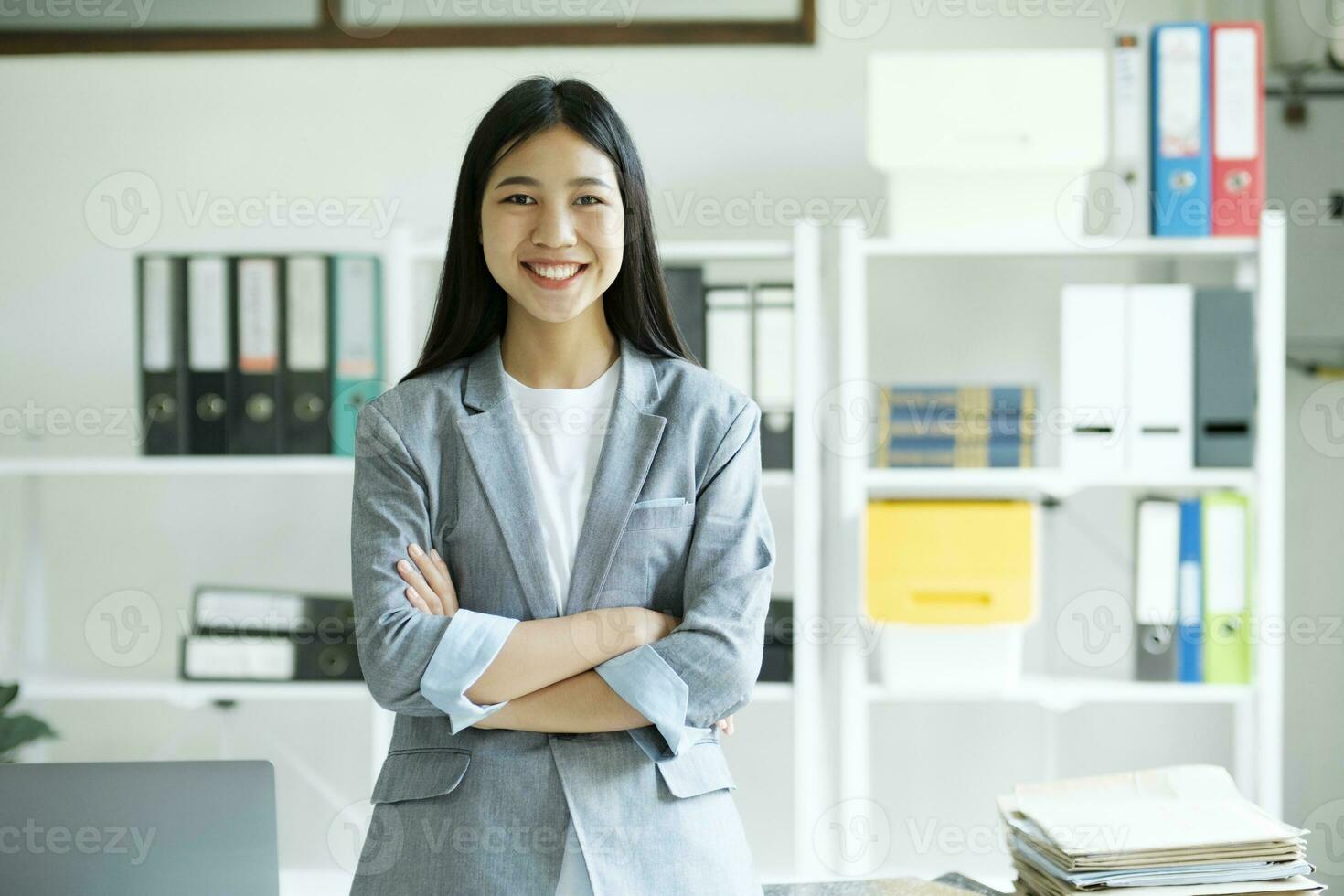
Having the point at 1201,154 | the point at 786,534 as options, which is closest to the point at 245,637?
the point at 786,534

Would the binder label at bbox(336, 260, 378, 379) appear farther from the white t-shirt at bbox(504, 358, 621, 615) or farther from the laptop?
the laptop

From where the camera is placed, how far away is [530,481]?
1215mm

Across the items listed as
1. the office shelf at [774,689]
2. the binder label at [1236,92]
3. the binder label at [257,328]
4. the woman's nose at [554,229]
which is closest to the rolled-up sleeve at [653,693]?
the woman's nose at [554,229]

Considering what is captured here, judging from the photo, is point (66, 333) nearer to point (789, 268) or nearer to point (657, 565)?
point (789, 268)

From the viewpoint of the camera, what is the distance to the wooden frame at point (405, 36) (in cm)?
253

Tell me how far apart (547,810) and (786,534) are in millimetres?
1473

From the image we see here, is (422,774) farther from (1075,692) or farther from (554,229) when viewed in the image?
(1075,692)

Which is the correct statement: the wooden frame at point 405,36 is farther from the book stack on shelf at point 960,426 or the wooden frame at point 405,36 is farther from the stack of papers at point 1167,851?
the stack of papers at point 1167,851

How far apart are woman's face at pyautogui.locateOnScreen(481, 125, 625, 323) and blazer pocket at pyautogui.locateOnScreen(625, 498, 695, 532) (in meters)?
0.22

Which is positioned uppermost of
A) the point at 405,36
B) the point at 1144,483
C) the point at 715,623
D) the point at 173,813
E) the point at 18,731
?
the point at 405,36

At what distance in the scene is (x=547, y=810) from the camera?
113 centimetres

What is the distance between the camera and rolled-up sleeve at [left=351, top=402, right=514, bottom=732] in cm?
115

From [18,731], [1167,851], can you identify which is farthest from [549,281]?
[18,731]

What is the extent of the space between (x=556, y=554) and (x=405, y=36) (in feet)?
5.65
